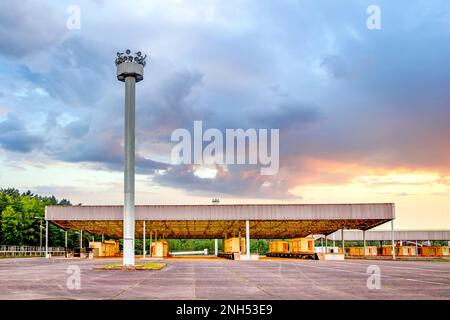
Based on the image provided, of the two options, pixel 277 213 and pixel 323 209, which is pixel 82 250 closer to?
pixel 277 213

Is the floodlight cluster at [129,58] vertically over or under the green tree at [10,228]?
over

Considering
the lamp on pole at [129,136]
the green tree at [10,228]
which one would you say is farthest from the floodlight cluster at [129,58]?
the green tree at [10,228]

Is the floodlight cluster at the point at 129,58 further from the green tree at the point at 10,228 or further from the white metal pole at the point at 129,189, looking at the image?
the green tree at the point at 10,228

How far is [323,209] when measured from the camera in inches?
2016

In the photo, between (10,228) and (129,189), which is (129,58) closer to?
(129,189)

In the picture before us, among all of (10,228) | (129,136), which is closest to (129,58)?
(129,136)

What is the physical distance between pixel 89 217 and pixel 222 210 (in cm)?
1383

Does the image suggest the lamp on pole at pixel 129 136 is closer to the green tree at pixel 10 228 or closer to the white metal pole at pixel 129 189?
the white metal pole at pixel 129 189

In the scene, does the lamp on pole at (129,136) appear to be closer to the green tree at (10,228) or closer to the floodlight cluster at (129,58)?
the floodlight cluster at (129,58)

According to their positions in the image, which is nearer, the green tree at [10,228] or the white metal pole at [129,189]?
the white metal pole at [129,189]

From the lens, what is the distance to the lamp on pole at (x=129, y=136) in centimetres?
2945

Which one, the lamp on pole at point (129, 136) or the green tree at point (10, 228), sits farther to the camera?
the green tree at point (10, 228)

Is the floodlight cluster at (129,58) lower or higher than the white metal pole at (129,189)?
higher

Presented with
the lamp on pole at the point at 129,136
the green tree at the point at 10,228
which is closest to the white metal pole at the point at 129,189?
the lamp on pole at the point at 129,136
